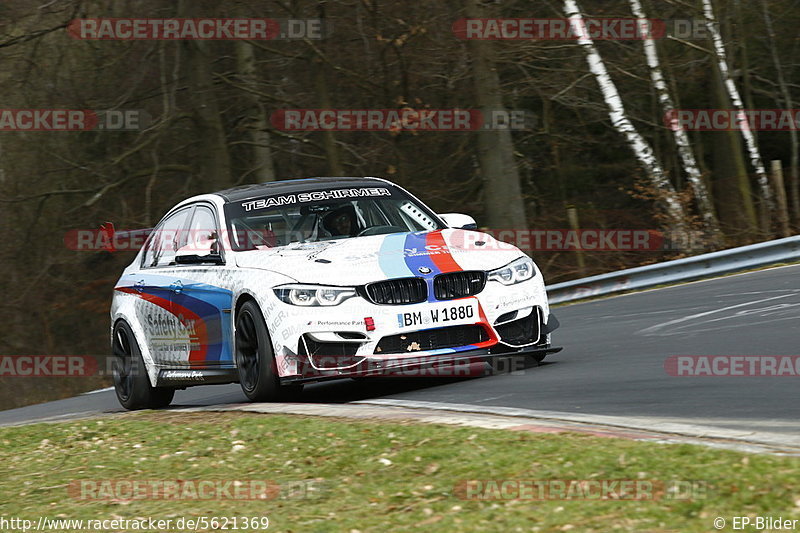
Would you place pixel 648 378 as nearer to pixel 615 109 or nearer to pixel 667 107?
pixel 615 109

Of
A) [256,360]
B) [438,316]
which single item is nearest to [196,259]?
[256,360]

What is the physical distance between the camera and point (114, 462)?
7.67 meters

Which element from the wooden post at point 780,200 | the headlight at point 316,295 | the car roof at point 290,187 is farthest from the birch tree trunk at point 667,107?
the headlight at point 316,295

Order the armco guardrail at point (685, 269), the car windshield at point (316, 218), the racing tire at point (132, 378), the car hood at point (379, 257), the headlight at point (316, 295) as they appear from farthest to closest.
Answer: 1. the armco guardrail at point (685, 269)
2. the racing tire at point (132, 378)
3. the car windshield at point (316, 218)
4. the car hood at point (379, 257)
5. the headlight at point (316, 295)

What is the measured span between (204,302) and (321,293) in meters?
1.51

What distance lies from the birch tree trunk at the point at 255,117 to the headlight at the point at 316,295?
15.6 metres

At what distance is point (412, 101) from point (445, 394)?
17.6 meters

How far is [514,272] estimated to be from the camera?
9.31 metres

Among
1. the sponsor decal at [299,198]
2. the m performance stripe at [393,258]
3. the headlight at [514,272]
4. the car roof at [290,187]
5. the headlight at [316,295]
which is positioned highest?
the car roof at [290,187]

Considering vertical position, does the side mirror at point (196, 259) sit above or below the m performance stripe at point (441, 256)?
above

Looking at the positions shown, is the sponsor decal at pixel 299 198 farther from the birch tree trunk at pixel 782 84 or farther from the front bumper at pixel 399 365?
the birch tree trunk at pixel 782 84

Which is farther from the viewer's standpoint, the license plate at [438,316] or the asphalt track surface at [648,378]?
the license plate at [438,316]

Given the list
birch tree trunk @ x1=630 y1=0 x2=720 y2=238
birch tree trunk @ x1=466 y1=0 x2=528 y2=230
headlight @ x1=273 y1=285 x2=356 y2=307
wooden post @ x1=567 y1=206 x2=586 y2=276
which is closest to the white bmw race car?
headlight @ x1=273 y1=285 x2=356 y2=307

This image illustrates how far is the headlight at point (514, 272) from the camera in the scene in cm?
917
